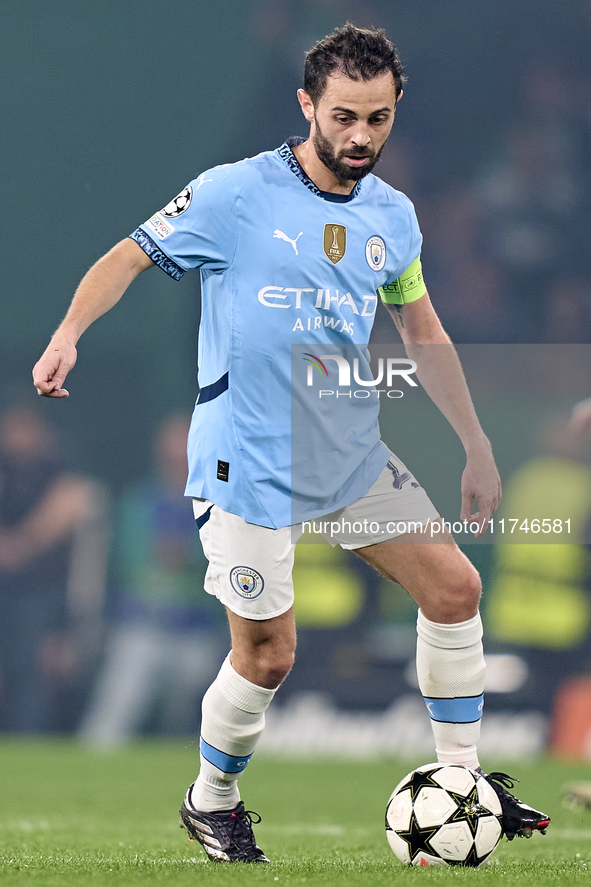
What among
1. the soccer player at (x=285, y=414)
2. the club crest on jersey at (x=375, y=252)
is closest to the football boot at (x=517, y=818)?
the soccer player at (x=285, y=414)

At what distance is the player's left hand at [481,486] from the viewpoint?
369 cm

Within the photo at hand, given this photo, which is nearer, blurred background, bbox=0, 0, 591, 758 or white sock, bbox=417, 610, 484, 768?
white sock, bbox=417, 610, 484, 768

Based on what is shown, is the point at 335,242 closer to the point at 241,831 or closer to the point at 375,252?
the point at 375,252

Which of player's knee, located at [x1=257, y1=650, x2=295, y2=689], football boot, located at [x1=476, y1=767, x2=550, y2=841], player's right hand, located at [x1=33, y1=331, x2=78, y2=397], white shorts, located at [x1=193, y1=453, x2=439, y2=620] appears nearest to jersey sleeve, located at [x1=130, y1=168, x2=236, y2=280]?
player's right hand, located at [x1=33, y1=331, x2=78, y2=397]

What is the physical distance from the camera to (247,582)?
3.39 metres

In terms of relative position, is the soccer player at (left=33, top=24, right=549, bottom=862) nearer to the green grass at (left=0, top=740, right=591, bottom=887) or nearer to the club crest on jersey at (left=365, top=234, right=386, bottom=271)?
the club crest on jersey at (left=365, top=234, right=386, bottom=271)

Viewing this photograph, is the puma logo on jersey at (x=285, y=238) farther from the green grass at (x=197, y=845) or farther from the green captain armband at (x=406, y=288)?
the green grass at (x=197, y=845)

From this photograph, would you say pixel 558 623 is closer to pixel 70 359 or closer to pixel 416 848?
pixel 416 848

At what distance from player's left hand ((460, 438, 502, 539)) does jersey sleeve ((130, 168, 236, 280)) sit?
97 centimetres

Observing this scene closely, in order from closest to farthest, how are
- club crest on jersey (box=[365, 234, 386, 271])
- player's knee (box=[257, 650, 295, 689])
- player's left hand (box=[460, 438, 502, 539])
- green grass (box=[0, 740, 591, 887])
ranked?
green grass (box=[0, 740, 591, 887]), player's knee (box=[257, 650, 295, 689]), club crest on jersey (box=[365, 234, 386, 271]), player's left hand (box=[460, 438, 502, 539])

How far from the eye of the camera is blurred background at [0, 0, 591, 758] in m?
7.50

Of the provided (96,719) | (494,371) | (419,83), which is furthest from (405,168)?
(96,719)

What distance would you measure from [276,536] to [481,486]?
679 mm

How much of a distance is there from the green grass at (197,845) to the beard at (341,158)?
1.87m
